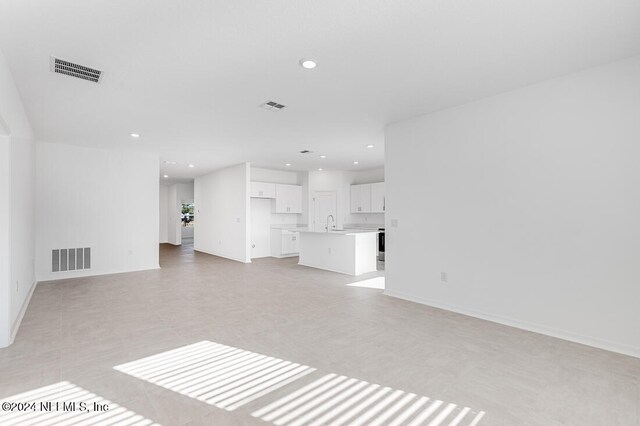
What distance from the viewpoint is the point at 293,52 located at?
2814 mm

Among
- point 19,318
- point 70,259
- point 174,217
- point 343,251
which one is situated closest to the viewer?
point 19,318

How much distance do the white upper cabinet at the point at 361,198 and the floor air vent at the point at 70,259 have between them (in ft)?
22.8

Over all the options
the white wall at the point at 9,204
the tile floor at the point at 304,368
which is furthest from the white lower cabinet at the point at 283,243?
the white wall at the point at 9,204

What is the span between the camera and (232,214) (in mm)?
9125

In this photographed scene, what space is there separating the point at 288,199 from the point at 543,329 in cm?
754

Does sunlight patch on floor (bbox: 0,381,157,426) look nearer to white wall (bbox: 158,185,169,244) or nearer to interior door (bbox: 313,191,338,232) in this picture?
interior door (bbox: 313,191,338,232)

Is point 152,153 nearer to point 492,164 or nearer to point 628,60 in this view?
point 492,164

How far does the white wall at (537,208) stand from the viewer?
2947mm

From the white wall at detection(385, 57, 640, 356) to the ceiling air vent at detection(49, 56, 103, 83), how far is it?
13.0 feet

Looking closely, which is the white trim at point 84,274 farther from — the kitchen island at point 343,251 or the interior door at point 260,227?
the kitchen island at point 343,251

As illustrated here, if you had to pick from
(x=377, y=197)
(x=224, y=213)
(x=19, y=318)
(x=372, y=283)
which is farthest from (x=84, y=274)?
(x=377, y=197)

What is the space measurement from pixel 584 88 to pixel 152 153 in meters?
7.65

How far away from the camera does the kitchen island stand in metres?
6.57

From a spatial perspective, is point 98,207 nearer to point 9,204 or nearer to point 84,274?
point 84,274
